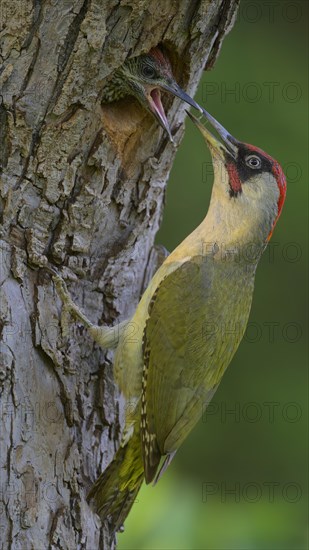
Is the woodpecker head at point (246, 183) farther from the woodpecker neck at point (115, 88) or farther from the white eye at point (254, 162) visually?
the woodpecker neck at point (115, 88)

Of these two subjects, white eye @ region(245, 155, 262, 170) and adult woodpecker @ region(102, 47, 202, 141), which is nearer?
adult woodpecker @ region(102, 47, 202, 141)

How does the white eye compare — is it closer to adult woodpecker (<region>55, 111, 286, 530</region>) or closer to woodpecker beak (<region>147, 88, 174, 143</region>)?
adult woodpecker (<region>55, 111, 286, 530</region>)

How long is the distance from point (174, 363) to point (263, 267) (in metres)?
2.26

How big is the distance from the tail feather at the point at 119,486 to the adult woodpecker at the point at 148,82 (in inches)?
51.1

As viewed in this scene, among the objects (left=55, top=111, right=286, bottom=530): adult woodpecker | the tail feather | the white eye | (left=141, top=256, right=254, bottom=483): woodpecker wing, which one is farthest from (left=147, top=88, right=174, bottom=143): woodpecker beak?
the tail feather

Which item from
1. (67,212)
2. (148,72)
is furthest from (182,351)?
(148,72)

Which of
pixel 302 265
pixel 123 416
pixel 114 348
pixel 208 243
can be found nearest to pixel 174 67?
pixel 208 243

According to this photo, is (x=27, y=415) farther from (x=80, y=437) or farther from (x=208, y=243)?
(x=208, y=243)

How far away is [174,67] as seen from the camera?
4.21 metres

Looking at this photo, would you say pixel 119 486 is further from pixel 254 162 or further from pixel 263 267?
pixel 263 267

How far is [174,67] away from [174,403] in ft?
4.49

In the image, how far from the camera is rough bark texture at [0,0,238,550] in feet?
12.4

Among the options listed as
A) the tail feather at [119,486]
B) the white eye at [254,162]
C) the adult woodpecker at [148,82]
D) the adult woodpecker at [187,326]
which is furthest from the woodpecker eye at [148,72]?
the tail feather at [119,486]

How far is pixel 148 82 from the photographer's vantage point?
4145 mm
